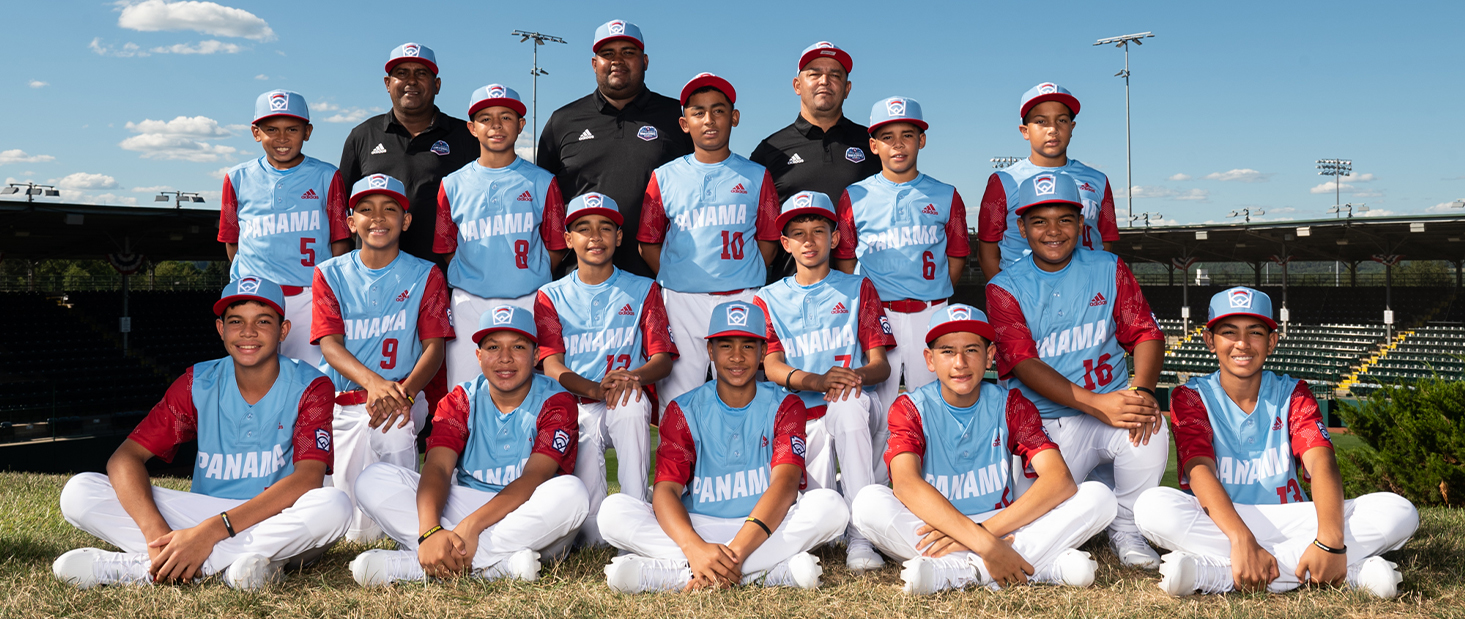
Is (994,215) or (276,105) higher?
(276,105)

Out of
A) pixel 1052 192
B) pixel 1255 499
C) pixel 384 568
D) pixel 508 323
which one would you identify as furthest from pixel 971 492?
A: pixel 384 568

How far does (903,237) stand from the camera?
5324 millimetres

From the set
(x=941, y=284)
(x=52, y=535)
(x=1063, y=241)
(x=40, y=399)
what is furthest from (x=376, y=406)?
(x=40, y=399)

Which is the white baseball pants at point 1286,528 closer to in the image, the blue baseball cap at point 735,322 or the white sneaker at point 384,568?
the blue baseball cap at point 735,322

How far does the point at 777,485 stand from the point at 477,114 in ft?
9.69

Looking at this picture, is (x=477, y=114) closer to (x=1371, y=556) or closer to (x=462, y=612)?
(x=462, y=612)

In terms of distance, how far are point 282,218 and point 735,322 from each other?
9.99ft

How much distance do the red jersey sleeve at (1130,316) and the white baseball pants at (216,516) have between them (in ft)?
12.2

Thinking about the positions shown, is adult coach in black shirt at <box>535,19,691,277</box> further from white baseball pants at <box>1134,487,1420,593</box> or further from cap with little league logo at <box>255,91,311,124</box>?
white baseball pants at <box>1134,487,1420,593</box>

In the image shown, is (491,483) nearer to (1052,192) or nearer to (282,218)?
(282,218)

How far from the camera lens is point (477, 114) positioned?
5641 mm

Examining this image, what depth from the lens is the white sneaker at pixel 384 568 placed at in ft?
12.9

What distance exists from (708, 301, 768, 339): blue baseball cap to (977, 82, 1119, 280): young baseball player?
159 cm

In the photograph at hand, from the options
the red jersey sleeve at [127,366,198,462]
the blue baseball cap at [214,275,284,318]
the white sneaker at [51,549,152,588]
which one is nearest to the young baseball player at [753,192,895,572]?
the blue baseball cap at [214,275,284,318]
